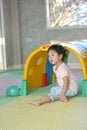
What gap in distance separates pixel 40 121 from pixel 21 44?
485 centimetres

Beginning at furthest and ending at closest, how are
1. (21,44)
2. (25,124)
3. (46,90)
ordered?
(21,44)
(46,90)
(25,124)

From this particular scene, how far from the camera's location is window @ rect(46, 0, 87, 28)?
6051mm

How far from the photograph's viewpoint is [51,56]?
2.58 m

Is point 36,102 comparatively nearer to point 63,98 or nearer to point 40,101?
point 40,101

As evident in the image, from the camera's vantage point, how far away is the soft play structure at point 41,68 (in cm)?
274

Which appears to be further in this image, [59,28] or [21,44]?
[21,44]

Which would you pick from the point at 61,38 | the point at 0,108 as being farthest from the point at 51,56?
the point at 61,38

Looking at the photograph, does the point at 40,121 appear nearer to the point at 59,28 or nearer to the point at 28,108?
the point at 28,108

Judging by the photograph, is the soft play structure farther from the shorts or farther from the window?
the window

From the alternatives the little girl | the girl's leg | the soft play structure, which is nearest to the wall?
the soft play structure

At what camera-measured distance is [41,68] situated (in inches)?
132

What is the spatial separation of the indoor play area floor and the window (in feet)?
12.3

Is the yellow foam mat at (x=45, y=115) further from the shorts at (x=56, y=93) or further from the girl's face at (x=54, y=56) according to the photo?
the girl's face at (x=54, y=56)

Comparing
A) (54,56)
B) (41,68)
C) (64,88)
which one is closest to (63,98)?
(64,88)
